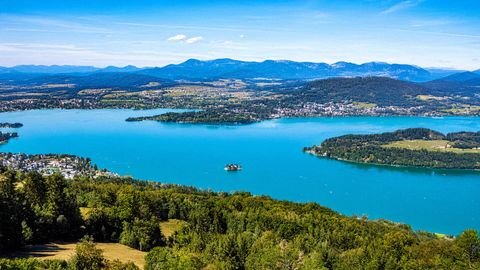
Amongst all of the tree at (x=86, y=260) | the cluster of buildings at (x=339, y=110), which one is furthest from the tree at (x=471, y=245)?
the cluster of buildings at (x=339, y=110)

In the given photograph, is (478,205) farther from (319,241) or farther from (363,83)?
(363,83)

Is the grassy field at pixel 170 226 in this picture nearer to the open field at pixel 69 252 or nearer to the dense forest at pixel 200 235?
the dense forest at pixel 200 235

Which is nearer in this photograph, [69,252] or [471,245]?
[69,252]

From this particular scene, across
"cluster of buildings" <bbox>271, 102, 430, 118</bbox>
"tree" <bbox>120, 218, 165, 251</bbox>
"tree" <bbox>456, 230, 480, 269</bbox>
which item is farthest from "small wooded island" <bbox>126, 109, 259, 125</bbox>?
"tree" <bbox>456, 230, 480, 269</bbox>

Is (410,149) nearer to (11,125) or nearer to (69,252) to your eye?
(69,252)

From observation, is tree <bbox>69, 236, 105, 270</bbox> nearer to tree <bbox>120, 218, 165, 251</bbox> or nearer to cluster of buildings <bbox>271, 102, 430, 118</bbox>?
tree <bbox>120, 218, 165, 251</bbox>

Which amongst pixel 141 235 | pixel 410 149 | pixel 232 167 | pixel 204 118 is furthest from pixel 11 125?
pixel 141 235
